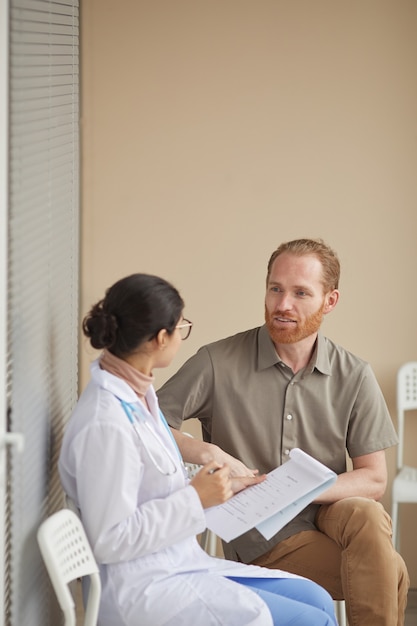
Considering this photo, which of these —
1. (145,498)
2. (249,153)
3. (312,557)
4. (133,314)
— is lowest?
(312,557)

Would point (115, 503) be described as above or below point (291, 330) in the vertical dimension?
below

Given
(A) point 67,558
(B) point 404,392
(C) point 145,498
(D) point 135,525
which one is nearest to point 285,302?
(C) point 145,498

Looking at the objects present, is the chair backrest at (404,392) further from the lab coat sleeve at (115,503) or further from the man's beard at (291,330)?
the lab coat sleeve at (115,503)

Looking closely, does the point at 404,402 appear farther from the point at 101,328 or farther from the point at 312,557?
the point at 101,328

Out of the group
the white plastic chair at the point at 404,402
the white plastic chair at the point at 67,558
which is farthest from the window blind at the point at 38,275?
the white plastic chair at the point at 404,402

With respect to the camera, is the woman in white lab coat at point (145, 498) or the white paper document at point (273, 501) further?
the white paper document at point (273, 501)

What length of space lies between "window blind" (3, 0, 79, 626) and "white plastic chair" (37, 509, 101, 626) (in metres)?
0.09

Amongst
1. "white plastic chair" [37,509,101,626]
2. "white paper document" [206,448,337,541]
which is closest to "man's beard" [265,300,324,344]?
"white paper document" [206,448,337,541]

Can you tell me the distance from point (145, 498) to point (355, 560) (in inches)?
26.7

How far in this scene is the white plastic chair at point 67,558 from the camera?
1698 mm

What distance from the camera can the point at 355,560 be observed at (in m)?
2.34

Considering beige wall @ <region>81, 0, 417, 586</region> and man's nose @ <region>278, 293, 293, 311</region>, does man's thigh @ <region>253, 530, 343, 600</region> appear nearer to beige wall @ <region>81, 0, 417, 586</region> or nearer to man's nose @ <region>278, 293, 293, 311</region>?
man's nose @ <region>278, 293, 293, 311</region>

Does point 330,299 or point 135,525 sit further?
point 330,299

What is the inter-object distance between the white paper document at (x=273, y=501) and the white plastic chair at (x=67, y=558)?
0.37 m
